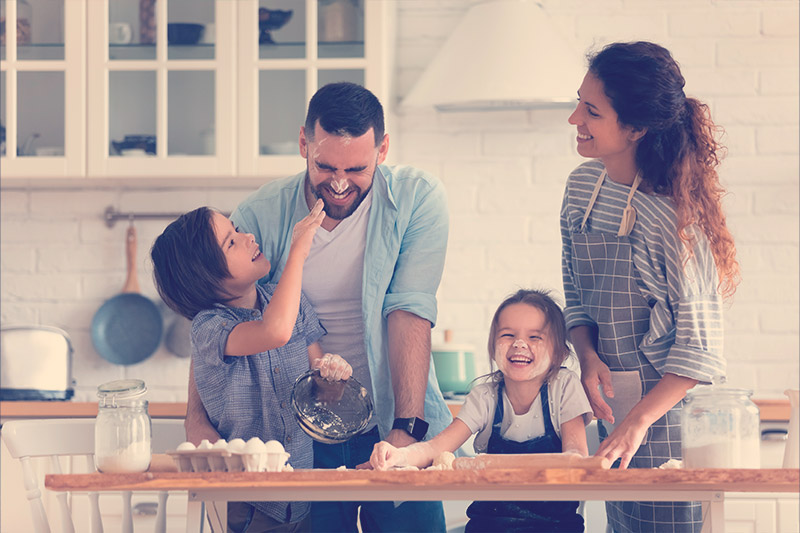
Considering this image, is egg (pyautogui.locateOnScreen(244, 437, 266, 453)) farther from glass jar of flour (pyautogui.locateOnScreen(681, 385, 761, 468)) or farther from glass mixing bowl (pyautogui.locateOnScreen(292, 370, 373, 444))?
glass jar of flour (pyautogui.locateOnScreen(681, 385, 761, 468))

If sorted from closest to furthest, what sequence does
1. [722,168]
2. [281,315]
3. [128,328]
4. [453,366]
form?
1. [281,315]
2. [453,366]
3. [722,168]
4. [128,328]

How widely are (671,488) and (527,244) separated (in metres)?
2.13

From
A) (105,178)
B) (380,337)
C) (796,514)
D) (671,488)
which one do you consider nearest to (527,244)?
(796,514)

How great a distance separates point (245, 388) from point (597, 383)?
2.03ft

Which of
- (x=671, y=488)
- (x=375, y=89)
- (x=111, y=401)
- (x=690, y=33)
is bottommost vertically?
(x=671, y=488)

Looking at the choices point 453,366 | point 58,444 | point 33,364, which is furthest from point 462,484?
point 33,364

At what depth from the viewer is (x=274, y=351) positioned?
73.7 inches

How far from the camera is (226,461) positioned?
1.45m

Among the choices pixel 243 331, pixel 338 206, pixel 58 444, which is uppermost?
pixel 338 206

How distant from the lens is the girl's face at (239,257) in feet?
6.12

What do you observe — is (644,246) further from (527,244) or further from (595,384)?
(527,244)

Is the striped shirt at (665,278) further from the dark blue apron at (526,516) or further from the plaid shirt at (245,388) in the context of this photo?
the plaid shirt at (245,388)

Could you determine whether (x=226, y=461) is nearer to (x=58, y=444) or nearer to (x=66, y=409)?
(x=58, y=444)

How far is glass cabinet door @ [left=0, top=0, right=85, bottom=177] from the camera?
334 cm
